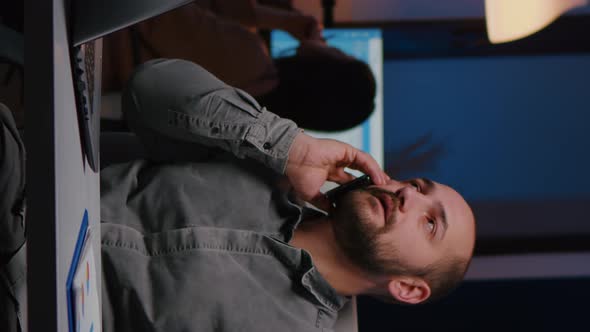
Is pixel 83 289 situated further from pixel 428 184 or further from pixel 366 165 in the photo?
pixel 428 184

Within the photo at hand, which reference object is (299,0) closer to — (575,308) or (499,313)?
(499,313)

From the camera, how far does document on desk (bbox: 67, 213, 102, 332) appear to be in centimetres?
32

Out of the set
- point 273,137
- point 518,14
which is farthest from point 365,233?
point 518,14

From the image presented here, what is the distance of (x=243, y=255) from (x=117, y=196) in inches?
5.3

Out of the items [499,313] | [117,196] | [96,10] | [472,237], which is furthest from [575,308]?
[96,10]

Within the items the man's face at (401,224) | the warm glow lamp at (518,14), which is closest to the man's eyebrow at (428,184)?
the man's face at (401,224)

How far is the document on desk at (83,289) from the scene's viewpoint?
321 mm

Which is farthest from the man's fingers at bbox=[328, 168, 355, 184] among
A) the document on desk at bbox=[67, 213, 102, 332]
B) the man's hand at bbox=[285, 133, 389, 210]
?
the document on desk at bbox=[67, 213, 102, 332]

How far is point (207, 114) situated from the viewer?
550 millimetres

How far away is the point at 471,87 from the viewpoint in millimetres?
691

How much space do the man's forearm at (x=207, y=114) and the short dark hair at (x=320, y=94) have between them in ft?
0.40

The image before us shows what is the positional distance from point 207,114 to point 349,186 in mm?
137

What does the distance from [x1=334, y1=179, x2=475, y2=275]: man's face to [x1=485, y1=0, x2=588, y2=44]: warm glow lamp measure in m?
0.21

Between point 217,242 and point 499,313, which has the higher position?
point 217,242
